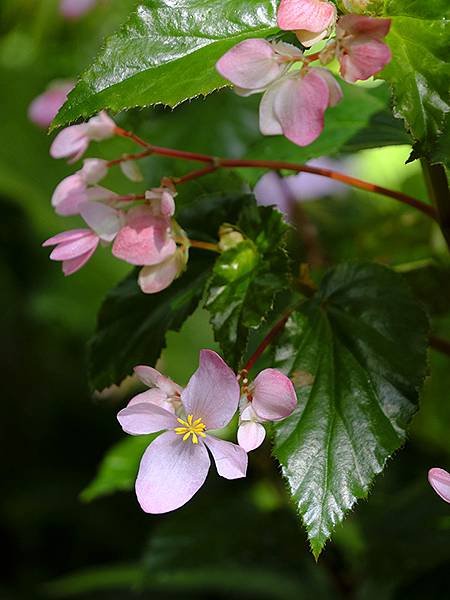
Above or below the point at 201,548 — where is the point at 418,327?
above

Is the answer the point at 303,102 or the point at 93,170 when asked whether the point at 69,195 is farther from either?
the point at 303,102

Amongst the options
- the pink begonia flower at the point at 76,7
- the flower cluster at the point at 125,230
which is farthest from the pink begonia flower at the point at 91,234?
the pink begonia flower at the point at 76,7

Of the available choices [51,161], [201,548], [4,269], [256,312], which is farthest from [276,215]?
[4,269]

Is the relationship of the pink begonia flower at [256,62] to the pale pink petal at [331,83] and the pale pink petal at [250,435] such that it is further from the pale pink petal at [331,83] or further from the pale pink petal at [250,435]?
the pale pink petal at [250,435]

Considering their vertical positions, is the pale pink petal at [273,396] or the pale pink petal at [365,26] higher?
the pale pink petal at [365,26]

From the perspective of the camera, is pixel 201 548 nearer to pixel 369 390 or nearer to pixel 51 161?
pixel 369 390

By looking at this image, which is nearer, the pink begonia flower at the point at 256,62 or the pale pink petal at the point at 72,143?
the pink begonia flower at the point at 256,62
